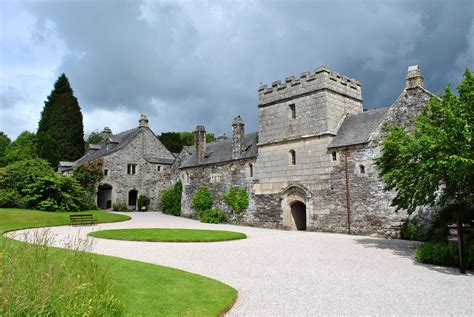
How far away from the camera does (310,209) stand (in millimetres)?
21391

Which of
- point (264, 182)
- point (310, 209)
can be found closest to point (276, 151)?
point (264, 182)

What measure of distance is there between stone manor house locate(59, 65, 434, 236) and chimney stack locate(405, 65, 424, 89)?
0.16 ft

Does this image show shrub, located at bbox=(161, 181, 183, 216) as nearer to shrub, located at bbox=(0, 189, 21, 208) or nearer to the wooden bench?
the wooden bench

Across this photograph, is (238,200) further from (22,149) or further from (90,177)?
(22,149)

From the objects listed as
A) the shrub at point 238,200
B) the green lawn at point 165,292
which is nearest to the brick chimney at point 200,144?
the shrub at point 238,200

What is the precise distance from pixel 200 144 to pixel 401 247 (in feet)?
64.9

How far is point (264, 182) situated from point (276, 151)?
2.30m

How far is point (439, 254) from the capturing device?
11.2m

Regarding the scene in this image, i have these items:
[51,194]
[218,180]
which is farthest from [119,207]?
[218,180]

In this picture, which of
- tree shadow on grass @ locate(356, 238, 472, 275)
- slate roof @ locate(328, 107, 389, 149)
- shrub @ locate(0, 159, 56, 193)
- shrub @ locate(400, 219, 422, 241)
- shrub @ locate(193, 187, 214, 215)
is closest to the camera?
tree shadow on grass @ locate(356, 238, 472, 275)

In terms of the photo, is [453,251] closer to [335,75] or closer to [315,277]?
[315,277]

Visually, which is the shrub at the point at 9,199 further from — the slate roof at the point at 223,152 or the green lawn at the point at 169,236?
the green lawn at the point at 169,236

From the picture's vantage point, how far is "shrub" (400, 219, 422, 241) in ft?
56.0

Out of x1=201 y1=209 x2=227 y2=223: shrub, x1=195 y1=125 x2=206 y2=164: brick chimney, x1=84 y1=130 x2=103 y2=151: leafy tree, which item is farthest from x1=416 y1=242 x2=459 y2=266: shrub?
x1=84 y1=130 x2=103 y2=151: leafy tree
